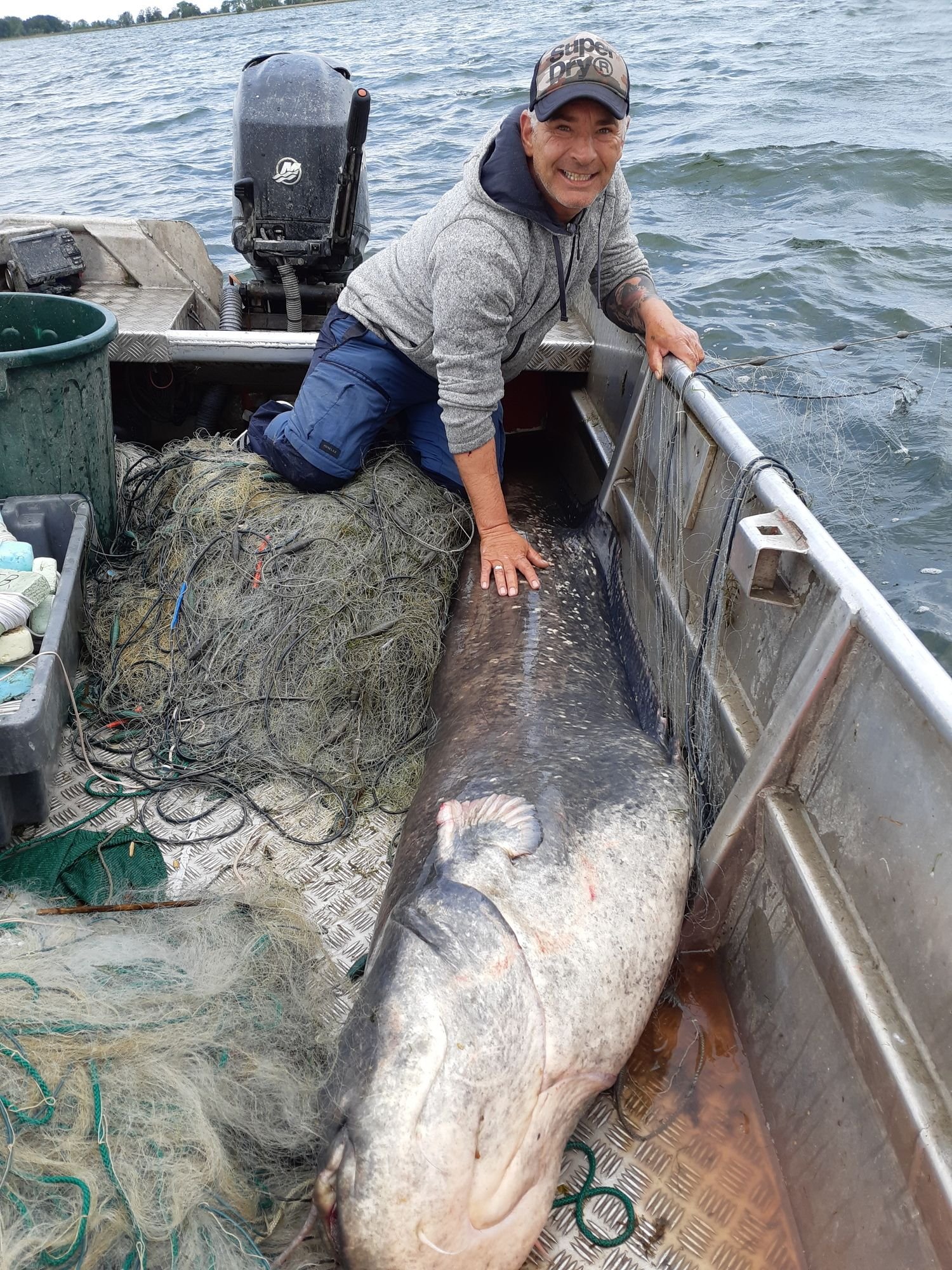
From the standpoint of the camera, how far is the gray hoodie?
2.96 m

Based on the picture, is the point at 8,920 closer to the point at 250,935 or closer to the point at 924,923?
the point at 250,935

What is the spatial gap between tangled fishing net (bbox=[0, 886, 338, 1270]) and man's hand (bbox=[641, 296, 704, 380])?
86.3 inches

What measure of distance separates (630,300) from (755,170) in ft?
27.0

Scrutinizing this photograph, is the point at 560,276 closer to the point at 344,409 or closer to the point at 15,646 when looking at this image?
the point at 344,409

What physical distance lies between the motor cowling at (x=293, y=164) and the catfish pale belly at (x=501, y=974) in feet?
10.9

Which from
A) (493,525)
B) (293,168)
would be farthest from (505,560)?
(293,168)

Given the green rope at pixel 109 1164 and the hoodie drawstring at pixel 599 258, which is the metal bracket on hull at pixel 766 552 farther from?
the green rope at pixel 109 1164

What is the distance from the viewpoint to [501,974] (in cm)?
183

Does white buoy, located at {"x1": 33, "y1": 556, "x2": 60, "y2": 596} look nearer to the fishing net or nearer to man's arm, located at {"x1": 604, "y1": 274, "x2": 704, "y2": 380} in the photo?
the fishing net

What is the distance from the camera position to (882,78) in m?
13.1

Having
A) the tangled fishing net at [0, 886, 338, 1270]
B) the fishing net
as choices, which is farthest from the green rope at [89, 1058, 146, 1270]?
the fishing net

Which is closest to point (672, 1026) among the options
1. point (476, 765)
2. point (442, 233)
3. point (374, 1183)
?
point (476, 765)

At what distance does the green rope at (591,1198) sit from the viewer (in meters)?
2.00

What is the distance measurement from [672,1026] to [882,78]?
1475 centimetres
